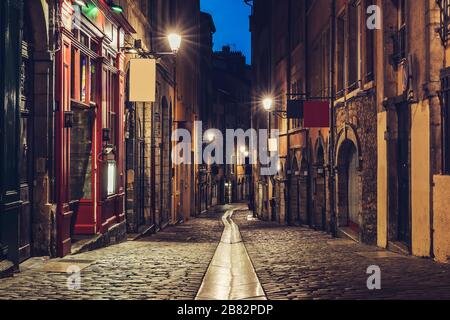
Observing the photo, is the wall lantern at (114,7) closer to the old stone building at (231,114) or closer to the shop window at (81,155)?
the shop window at (81,155)

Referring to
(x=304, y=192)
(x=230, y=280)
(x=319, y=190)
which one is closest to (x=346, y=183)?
(x=319, y=190)

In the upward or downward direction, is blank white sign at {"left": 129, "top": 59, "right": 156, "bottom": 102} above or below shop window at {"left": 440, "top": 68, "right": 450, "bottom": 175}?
above

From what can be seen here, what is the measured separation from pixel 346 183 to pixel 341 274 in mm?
10273

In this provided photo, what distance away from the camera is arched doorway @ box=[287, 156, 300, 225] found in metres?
29.4

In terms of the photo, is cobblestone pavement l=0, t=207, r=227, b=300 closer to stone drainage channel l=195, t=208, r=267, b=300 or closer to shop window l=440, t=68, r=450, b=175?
stone drainage channel l=195, t=208, r=267, b=300

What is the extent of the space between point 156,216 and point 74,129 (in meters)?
9.76

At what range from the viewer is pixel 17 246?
9469mm

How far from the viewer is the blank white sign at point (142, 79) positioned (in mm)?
16845

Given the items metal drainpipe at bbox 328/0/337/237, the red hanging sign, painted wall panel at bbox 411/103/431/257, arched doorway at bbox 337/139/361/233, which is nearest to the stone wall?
arched doorway at bbox 337/139/361/233

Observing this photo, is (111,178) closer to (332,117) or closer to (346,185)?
(346,185)

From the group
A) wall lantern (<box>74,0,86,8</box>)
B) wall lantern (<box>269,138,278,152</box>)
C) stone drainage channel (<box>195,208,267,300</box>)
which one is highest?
wall lantern (<box>74,0,86,8</box>)

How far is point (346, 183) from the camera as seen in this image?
64.0ft

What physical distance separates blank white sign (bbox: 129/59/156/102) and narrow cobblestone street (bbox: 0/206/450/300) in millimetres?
4809

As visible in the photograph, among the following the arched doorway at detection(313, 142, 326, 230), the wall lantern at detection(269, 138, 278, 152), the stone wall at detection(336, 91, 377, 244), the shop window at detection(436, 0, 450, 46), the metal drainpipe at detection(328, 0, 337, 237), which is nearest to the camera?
the shop window at detection(436, 0, 450, 46)
